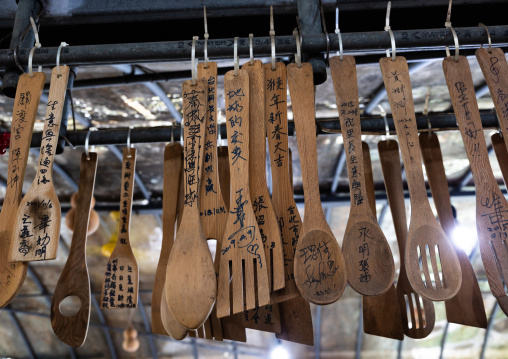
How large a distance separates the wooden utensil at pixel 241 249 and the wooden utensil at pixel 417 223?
417 mm

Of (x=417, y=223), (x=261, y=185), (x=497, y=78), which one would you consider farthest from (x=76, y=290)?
(x=497, y=78)

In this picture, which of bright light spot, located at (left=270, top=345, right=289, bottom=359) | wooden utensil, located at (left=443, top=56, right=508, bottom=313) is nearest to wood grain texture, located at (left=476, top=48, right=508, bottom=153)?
wooden utensil, located at (left=443, top=56, right=508, bottom=313)

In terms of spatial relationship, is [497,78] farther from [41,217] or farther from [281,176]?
[41,217]

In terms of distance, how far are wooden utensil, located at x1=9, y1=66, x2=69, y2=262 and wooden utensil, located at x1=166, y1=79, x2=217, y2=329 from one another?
1.17 ft

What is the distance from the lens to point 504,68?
1510 millimetres

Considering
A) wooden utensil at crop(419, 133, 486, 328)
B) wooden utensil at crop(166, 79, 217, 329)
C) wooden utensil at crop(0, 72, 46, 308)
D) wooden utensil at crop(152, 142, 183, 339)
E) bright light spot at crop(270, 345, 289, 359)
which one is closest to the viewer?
wooden utensil at crop(166, 79, 217, 329)

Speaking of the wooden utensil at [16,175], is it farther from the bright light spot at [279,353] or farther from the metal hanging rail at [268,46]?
the bright light spot at [279,353]

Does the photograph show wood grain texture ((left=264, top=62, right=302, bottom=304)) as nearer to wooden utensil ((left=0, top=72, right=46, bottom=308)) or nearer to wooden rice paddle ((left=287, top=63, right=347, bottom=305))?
wooden rice paddle ((left=287, top=63, right=347, bottom=305))

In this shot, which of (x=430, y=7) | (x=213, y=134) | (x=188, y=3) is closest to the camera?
(x=213, y=134)

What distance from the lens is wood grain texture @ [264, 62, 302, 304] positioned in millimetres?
1374

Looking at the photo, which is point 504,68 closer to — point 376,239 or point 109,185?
point 376,239

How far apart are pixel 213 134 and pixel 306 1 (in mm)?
712

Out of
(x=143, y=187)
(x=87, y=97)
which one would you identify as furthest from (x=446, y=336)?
(x=87, y=97)

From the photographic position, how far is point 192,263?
4.11 feet
